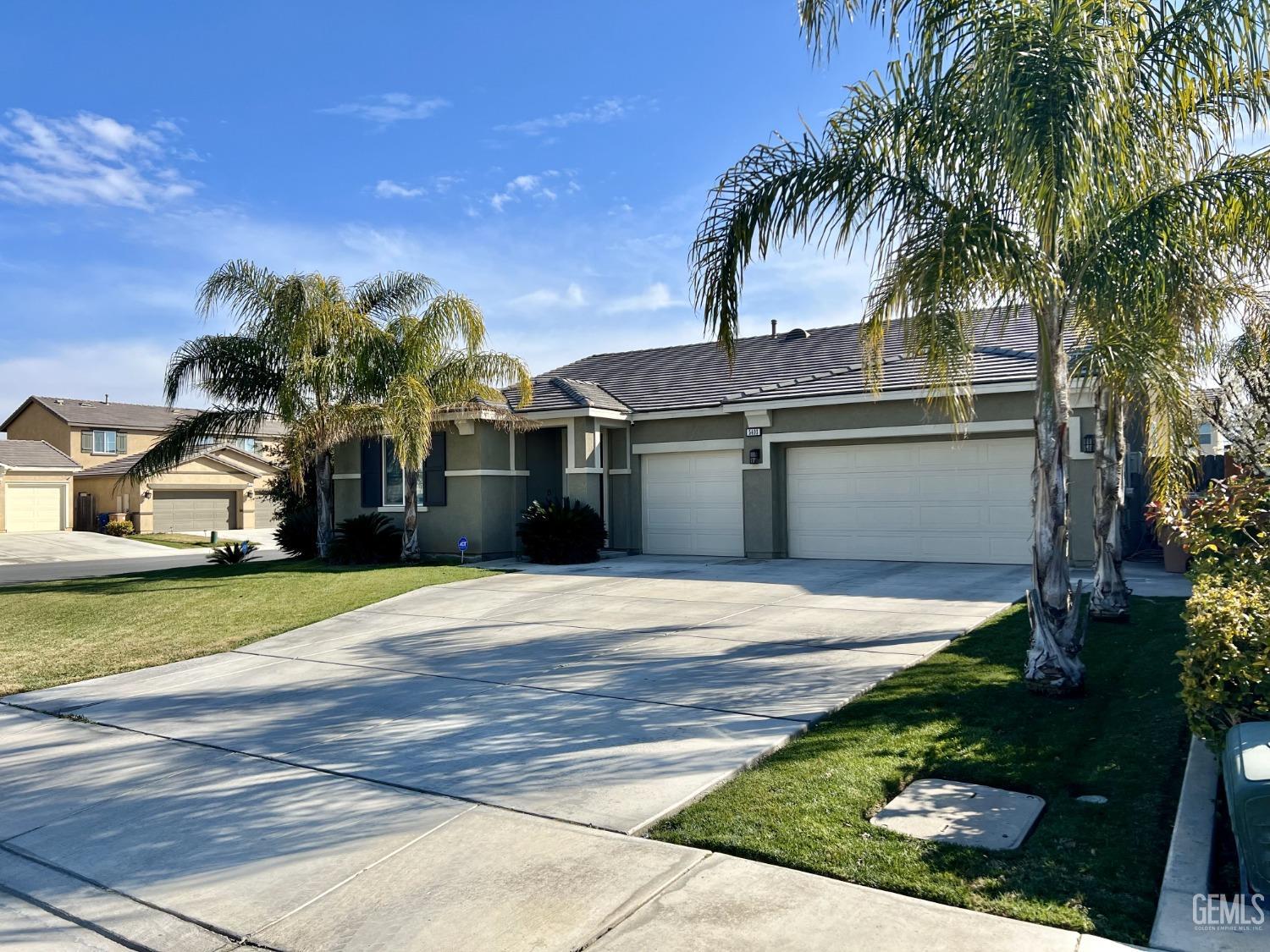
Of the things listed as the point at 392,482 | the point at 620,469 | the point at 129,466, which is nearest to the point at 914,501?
the point at 620,469

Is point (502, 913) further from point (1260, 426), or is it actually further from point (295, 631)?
point (1260, 426)

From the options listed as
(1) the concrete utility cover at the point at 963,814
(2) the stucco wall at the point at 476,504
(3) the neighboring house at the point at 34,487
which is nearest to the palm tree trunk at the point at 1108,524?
(1) the concrete utility cover at the point at 963,814

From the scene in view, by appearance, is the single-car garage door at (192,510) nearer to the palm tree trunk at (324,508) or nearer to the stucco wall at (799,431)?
the palm tree trunk at (324,508)

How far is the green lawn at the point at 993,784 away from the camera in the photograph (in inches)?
146

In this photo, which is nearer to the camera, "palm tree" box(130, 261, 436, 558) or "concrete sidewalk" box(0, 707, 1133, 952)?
"concrete sidewalk" box(0, 707, 1133, 952)

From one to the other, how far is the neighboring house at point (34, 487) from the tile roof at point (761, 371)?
2900cm

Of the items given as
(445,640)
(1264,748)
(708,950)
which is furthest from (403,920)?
(445,640)

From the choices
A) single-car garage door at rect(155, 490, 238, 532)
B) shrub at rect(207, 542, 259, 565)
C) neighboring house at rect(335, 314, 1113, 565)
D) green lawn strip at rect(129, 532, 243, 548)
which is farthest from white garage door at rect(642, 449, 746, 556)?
single-car garage door at rect(155, 490, 238, 532)

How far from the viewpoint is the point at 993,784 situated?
4.86m

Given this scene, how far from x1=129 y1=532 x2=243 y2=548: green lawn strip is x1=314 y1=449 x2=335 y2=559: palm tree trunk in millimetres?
17519

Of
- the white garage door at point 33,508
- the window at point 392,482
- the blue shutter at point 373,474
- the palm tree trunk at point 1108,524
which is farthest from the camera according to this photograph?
the white garage door at point 33,508

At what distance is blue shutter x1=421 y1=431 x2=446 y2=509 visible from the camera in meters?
18.3

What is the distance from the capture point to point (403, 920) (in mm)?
3662

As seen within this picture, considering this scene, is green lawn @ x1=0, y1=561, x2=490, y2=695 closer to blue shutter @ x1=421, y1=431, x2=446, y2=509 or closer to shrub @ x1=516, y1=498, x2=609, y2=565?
shrub @ x1=516, y1=498, x2=609, y2=565
